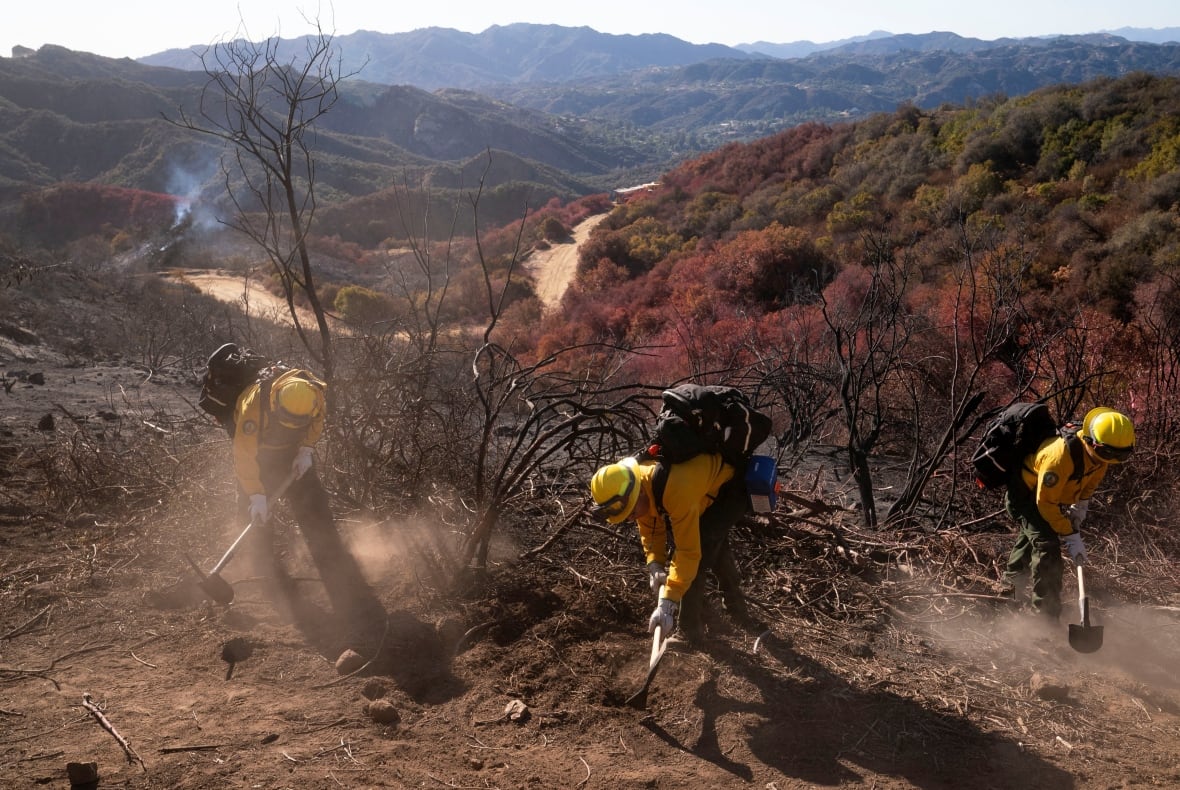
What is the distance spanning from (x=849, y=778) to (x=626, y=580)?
1.70 metres

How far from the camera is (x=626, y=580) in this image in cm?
442

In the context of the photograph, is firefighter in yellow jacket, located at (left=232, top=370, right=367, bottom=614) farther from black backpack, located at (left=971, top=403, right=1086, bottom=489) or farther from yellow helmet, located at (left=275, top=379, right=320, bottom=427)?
black backpack, located at (left=971, top=403, right=1086, bottom=489)

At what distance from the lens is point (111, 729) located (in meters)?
3.01

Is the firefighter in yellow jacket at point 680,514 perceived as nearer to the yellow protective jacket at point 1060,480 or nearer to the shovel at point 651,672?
the shovel at point 651,672

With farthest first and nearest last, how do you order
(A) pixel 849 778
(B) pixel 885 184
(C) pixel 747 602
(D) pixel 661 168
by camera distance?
(D) pixel 661 168 → (B) pixel 885 184 → (C) pixel 747 602 → (A) pixel 849 778

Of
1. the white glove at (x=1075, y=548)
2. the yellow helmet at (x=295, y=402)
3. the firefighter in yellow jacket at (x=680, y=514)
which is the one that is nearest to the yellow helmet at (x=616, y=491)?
the firefighter in yellow jacket at (x=680, y=514)

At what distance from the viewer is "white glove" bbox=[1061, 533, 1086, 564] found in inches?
160

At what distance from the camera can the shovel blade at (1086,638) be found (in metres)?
3.77

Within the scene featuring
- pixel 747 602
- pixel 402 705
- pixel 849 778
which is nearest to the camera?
pixel 849 778

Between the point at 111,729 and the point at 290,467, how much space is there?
1.65m

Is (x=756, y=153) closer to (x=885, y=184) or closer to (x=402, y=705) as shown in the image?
(x=885, y=184)

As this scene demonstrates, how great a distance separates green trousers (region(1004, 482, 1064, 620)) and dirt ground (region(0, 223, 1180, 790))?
0.15 m

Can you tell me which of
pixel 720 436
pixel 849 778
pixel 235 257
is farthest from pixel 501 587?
pixel 235 257

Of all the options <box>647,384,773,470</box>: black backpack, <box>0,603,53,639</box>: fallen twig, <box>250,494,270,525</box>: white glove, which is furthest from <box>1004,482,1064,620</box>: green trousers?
<box>0,603,53,639</box>: fallen twig
